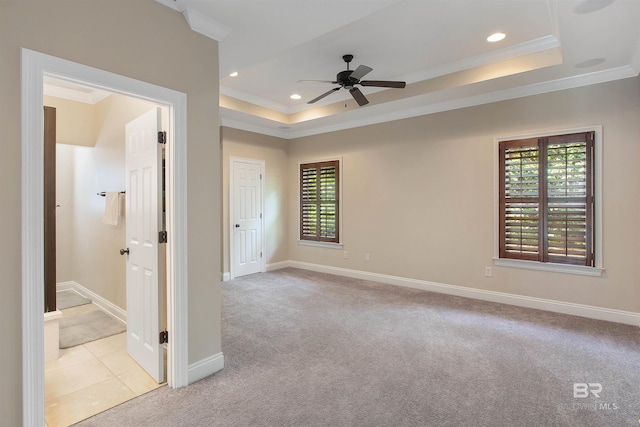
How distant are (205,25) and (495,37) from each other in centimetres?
297

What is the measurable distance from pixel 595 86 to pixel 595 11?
176 centimetres

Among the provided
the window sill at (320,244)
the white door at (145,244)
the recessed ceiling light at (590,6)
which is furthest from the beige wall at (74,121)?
the recessed ceiling light at (590,6)

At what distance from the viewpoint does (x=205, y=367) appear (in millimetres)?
2492

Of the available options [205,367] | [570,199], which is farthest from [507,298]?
[205,367]

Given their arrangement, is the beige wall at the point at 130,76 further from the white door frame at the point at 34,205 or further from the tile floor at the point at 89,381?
the tile floor at the point at 89,381

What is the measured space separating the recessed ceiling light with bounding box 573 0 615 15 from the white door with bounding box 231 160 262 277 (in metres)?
4.91

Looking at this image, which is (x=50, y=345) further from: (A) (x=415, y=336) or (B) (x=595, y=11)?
(B) (x=595, y=11)

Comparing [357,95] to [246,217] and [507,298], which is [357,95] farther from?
[507,298]

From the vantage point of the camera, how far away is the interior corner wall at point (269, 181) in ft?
18.6

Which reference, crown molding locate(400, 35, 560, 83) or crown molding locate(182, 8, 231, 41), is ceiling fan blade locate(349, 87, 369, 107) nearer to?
crown molding locate(400, 35, 560, 83)

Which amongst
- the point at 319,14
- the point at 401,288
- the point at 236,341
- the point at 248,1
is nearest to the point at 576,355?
the point at 401,288

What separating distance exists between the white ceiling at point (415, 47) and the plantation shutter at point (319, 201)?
115 centimetres

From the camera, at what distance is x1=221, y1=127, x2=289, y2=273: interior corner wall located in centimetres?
568

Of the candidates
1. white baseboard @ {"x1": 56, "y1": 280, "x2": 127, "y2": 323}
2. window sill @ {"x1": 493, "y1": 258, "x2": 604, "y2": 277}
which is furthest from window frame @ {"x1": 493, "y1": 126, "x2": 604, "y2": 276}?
white baseboard @ {"x1": 56, "y1": 280, "x2": 127, "y2": 323}
